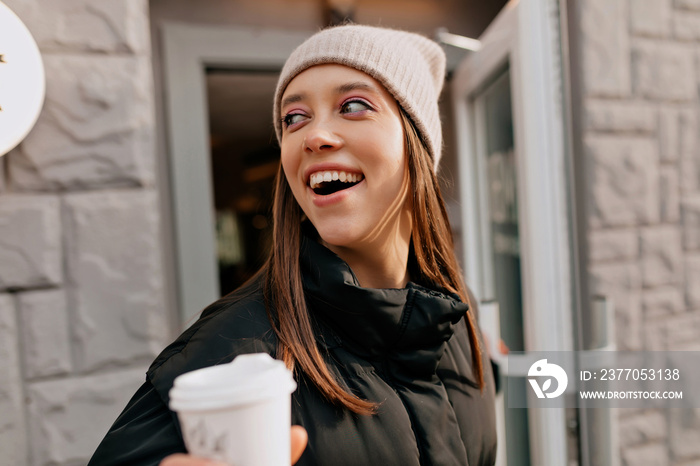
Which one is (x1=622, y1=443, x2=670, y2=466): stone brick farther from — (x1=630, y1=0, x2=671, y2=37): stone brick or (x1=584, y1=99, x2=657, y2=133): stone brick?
(x1=630, y1=0, x2=671, y2=37): stone brick

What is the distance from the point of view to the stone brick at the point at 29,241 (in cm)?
156

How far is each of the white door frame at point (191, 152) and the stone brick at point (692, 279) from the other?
2.18 meters

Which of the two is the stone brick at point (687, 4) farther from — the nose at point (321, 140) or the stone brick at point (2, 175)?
the stone brick at point (2, 175)

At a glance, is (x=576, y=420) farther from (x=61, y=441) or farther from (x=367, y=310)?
(x=61, y=441)

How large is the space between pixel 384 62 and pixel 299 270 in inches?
20.4

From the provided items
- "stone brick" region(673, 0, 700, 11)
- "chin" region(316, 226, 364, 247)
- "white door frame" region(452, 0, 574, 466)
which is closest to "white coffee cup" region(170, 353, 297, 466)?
"chin" region(316, 226, 364, 247)

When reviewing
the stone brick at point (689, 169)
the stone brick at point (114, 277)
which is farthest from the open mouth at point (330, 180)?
the stone brick at point (689, 169)

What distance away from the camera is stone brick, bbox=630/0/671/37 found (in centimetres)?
232

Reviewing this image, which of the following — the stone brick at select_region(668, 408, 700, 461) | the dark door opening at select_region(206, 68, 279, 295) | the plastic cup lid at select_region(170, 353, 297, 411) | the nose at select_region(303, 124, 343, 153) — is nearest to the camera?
the plastic cup lid at select_region(170, 353, 297, 411)

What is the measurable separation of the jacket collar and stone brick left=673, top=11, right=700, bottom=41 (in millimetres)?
2055

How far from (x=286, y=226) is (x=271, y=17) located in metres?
1.71

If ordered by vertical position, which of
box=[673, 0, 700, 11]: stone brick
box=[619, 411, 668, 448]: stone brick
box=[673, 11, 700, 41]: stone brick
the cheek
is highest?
box=[673, 0, 700, 11]: stone brick

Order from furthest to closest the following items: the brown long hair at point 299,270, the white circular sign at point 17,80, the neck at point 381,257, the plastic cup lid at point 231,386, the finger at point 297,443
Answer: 1. the white circular sign at point 17,80
2. the neck at point 381,257
3. the brown long hair at point 299,270
4. the finger at point 297,443
5. the plastic cup lid at point 231,386

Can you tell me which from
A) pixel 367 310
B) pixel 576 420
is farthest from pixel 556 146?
pixel 367 310
